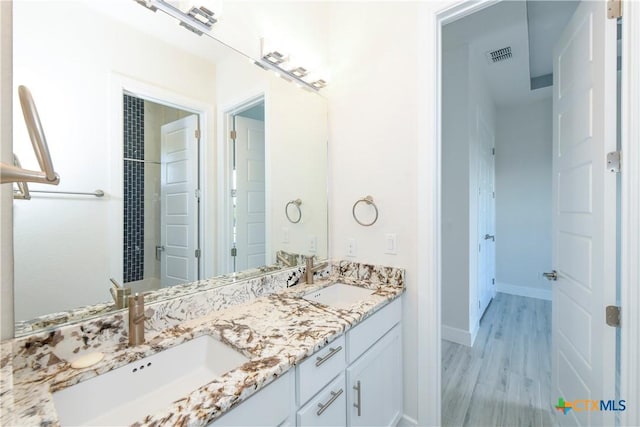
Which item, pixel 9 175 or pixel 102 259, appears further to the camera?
pixel 102 259

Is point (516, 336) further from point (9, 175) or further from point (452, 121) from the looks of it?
point (9, 175)

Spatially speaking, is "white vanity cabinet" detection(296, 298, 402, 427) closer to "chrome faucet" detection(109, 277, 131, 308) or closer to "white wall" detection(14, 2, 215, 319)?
"chrome faucet" detection(109, 277, 131, 308)

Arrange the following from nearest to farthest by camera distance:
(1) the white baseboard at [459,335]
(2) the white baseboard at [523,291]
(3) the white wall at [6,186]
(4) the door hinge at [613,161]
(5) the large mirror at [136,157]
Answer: (3) the white wall at [6,186] → (5) the large mirror at [136,157] → (4) the door hinge at [613,161] → (1) the white baseboard at [459,335] → (2) the white baseboard at [523,291]

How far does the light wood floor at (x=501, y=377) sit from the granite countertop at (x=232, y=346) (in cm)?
108

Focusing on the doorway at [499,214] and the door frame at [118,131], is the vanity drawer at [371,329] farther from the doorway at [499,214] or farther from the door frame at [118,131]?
the door frame at [118,131]

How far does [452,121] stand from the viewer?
107 inches

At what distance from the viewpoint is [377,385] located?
1.37m

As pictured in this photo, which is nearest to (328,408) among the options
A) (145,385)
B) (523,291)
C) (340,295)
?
(145,385)

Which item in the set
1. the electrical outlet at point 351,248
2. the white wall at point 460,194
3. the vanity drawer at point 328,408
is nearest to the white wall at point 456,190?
the white wall at point 460,194

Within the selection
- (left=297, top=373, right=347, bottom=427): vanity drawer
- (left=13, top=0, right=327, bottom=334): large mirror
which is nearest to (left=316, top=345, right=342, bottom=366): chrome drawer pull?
(left=297, top=373, right=347, bottom=427): vanity drawer

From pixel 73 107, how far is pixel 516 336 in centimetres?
380

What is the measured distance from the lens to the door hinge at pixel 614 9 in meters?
1.12

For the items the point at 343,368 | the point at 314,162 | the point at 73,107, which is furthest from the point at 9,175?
the point at 314,162

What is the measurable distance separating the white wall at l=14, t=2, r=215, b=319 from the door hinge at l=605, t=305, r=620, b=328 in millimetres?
1983
